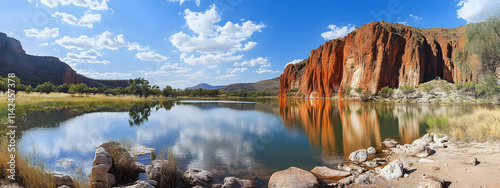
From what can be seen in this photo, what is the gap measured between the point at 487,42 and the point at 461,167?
54.1ft

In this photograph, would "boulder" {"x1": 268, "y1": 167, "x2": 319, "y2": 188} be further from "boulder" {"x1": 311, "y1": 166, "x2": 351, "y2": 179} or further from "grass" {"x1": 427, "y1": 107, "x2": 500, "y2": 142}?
"grass" {"x1": 427, "y1": 107, "x2": 500, "y2": 142}

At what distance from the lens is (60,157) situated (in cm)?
974

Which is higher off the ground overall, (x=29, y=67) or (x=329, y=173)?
(x=29, y=67)

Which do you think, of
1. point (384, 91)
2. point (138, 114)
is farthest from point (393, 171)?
point (384, 91)

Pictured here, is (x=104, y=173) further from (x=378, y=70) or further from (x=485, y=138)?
(x=378, y=70)

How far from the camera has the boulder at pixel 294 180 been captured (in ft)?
21.1

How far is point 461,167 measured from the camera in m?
6.36

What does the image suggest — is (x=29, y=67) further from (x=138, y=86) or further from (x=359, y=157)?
(x=359, y=157)

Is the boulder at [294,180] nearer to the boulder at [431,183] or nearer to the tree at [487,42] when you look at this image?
the boulder at [431,183]

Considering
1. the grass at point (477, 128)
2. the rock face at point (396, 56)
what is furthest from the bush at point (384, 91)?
the grass at point (477, 128)

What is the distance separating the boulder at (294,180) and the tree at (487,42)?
19.0 m

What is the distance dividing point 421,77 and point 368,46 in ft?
77.6

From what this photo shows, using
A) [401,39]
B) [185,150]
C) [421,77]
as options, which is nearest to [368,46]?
[401,39]

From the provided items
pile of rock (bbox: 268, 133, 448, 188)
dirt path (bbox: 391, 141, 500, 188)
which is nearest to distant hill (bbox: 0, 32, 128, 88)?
pile of rock (bbox: 268, 133, 448, 188)
